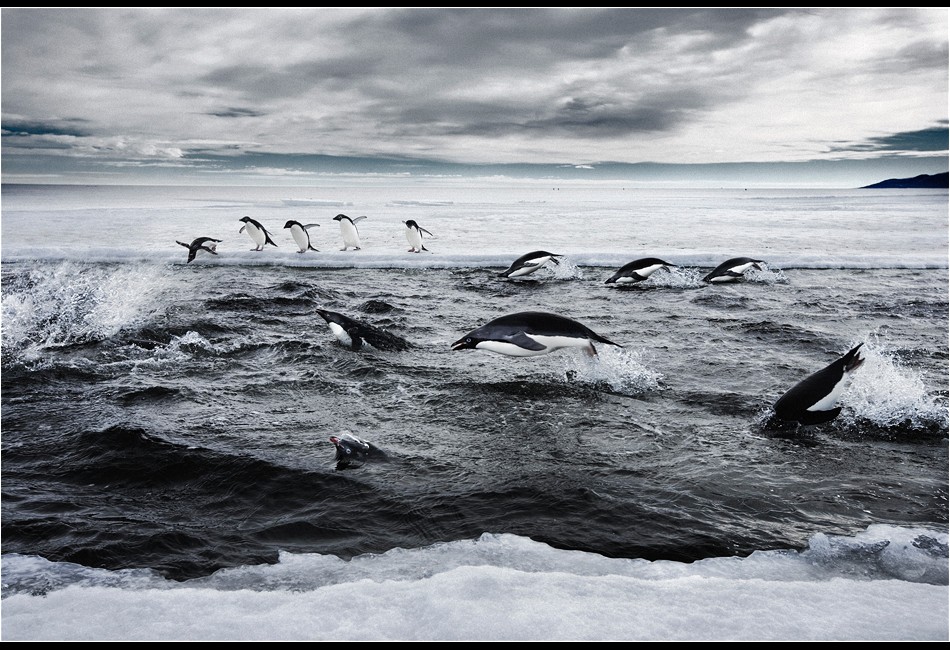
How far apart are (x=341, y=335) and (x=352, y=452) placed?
3006 mm

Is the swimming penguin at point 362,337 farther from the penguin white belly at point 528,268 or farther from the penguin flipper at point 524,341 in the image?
the penguin white belly at point 528,268

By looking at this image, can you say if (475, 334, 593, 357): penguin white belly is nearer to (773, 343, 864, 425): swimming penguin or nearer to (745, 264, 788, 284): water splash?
(773, 343, 864, 425): swimming penguin

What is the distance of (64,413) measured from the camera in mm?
5188

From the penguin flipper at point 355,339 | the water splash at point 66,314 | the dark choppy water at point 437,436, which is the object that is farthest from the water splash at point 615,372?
the water splash at point 66,314

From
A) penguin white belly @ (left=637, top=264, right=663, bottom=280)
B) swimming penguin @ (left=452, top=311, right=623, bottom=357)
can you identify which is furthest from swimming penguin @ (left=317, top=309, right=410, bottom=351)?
penguin white belly @ (left=637, top=264, right=663, bottom=280)

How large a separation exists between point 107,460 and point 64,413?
1163 mm

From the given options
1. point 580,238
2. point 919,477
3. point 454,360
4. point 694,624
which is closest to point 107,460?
point 454,360

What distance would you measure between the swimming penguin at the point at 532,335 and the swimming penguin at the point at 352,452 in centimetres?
170

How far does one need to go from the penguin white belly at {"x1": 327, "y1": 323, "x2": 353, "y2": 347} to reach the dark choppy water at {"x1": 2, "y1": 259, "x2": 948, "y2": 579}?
20 centimetres

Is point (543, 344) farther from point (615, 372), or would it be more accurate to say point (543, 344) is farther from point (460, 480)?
point (460, 480)

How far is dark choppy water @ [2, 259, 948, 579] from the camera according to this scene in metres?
3.59

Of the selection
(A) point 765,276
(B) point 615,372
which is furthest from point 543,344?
(A) point 765,276

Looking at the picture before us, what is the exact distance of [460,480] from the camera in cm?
411

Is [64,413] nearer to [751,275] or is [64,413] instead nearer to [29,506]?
[29,506]
